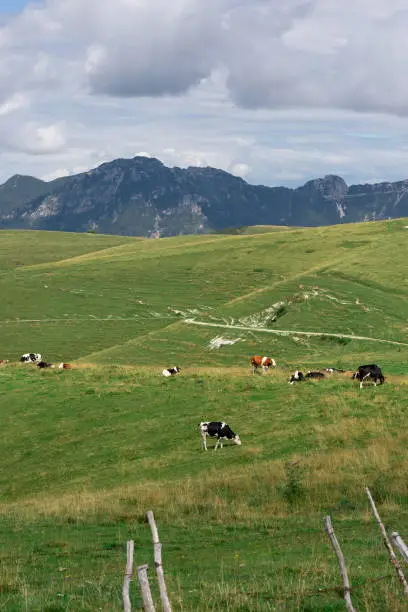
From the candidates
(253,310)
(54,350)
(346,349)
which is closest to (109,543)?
(346,349)

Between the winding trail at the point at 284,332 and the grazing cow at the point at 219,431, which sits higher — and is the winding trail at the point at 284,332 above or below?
below

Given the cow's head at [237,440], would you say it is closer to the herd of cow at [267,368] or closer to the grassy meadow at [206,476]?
the herd of cow at [267,368]

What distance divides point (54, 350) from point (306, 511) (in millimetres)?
75818

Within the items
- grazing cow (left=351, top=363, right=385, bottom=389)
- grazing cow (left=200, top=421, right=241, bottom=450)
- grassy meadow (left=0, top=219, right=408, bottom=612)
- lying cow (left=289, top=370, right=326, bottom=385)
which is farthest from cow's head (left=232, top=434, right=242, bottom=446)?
grazing cow (left=351, top=363, right=385, bottom=389)

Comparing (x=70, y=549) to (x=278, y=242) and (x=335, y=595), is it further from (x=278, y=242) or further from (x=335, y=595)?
(x=278, y=242)

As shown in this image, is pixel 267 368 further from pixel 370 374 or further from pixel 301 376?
pixel 370 374

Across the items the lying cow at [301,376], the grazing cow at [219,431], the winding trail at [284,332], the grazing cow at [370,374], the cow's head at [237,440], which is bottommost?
the winding trail at [284,332]

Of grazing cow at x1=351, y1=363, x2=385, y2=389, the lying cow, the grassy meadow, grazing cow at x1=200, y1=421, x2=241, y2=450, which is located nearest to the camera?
the grassy meadow

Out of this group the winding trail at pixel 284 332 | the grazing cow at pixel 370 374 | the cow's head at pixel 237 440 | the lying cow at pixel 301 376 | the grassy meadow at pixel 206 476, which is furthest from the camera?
the winding trail at pixel 284 332

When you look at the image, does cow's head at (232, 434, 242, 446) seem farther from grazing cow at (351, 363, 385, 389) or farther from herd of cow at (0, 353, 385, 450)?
grazing cow at (351, 363, 385, 389)

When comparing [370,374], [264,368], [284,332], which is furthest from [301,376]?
[284,332]

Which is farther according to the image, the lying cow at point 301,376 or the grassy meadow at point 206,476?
the lying cow at point 301,376

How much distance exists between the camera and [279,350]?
278ft

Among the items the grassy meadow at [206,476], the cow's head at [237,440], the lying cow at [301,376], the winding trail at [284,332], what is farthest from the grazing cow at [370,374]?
the winding trail at [284,332]
